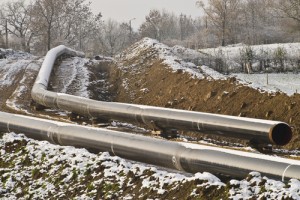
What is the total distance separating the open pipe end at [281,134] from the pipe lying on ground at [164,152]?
3602mm

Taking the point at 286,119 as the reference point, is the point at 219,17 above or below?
above

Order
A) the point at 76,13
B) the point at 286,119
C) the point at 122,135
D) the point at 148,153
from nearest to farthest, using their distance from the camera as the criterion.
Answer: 1. the point at 148,153
2. the point at 122,135
3. the point at 286,119
4. the point at 76,13

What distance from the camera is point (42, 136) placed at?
14.2 meters

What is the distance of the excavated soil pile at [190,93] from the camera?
16062 mm

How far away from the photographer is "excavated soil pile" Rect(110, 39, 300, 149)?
16.1 m

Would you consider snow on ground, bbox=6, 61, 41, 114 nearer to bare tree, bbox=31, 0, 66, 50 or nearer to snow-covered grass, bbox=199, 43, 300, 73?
snow-covered grass, bbox=199, 43, 300, 73

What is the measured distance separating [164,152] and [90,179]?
2.20 metres

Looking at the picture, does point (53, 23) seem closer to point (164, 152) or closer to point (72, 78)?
point (72, 78)

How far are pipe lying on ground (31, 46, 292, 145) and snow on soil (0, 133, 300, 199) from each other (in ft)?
13.3

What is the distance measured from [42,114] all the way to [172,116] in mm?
8205

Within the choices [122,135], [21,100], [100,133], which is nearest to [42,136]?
[100,133]

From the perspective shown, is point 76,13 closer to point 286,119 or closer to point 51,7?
point 51,7

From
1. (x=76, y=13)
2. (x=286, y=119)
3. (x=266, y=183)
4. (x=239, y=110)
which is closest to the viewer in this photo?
(x=266, y=183)

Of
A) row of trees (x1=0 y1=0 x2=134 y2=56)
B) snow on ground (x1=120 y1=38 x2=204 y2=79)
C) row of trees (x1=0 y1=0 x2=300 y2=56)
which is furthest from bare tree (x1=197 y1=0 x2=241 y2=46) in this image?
snow on ground (x1=120 y1=38 x2=204 y2=79)
